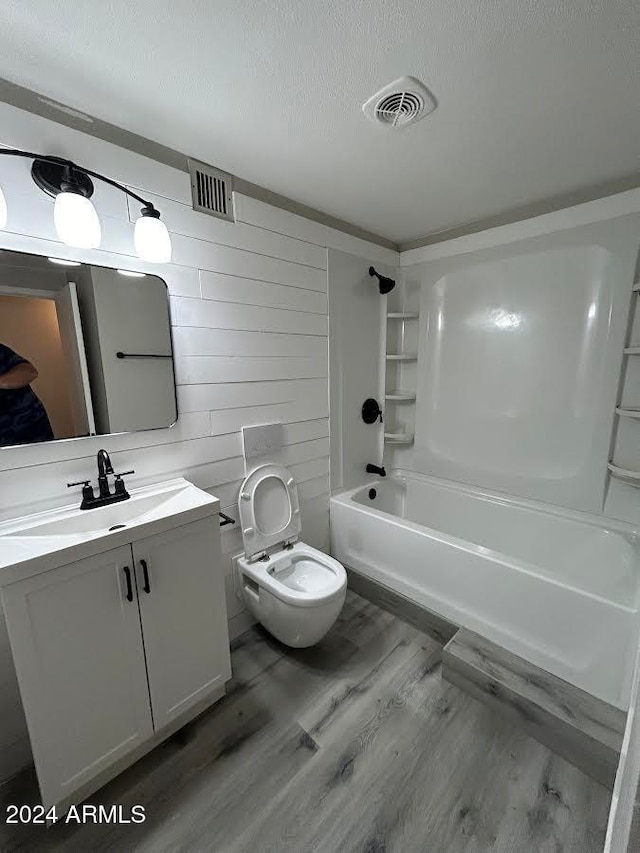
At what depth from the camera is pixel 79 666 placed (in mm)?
1068

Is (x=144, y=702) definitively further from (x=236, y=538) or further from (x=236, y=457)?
(x=236, y=457)

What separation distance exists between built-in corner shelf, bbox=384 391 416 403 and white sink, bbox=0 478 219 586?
1649mm

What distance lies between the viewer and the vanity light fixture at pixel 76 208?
3.53 feet

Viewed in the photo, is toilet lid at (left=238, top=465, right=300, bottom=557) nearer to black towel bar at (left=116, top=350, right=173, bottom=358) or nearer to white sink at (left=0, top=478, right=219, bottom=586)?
white sink at (left=0, top=478, right=219, bottom=586)

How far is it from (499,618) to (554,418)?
3.87 feet

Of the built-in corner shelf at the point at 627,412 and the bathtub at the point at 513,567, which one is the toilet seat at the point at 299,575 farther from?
the built-in corner shelf at the point at 627,412

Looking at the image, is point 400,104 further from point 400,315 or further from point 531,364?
point 531,364

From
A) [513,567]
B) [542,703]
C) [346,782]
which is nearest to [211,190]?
[513,567]

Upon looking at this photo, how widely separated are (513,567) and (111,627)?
1597 mm

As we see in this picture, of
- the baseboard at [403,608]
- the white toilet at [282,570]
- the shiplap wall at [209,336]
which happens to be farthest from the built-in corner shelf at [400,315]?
the baseboard at [403,608]

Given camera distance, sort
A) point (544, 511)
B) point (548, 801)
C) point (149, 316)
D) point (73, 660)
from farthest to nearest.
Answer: point (544, 511), point (149, 316), point (548, 801), point (73, 660)

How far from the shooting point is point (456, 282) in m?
2.35

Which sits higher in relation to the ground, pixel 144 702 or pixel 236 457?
pixel 236 457

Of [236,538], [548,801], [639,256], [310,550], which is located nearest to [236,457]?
[236,538]
